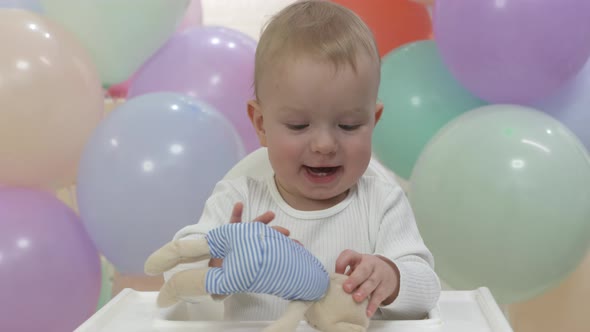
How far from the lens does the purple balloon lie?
1.67 meters

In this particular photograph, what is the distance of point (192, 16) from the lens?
244 centimetres

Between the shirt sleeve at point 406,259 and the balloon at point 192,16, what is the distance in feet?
4.82

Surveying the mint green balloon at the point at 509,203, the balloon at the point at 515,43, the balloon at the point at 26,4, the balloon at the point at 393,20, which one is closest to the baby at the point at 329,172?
the mint green balloon at the point at 509,203

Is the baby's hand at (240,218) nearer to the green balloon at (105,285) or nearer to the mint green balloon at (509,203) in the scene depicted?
the mint green balloon at (509,203)

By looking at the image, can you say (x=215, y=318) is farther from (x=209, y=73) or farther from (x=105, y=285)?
(x=105, y=285)

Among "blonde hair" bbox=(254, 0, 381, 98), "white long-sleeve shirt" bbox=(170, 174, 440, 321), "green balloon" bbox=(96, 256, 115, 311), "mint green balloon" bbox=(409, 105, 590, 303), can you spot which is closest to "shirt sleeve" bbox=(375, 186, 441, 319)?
"white long-sleeve shirt" bbox=(170, 174, 440, 321)

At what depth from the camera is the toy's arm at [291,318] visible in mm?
794

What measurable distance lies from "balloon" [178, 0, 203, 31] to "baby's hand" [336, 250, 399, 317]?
1.63 m

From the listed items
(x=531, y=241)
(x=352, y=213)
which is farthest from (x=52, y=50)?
(x=531, y=241)

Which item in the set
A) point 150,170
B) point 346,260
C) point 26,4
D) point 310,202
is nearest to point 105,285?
point 150,170

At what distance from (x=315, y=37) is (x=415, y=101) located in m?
1.02

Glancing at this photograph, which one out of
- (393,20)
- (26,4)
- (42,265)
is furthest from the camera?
(393,20)

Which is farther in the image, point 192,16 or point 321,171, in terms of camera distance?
point 192,16

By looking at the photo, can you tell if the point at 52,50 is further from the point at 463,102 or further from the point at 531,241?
the point at 531,241
